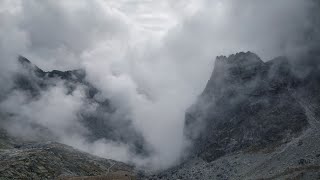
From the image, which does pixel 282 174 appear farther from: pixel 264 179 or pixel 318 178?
pixel 318 178

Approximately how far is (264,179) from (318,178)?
29949 millimetres

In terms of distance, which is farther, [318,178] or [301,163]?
[301,163]

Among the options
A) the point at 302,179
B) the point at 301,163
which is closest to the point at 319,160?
the point at 301,163

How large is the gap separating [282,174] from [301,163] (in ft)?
35.4

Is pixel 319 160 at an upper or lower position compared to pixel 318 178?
upper

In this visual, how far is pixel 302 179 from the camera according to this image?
169375mm

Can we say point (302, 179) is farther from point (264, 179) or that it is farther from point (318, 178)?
point (264, 179)

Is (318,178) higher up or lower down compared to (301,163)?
lower down

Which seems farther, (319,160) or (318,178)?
(319,160)

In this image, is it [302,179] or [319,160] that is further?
[319,160]

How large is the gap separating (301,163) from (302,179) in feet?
74.3

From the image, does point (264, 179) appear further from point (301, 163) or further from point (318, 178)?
point (318, 178)

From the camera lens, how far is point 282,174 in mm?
186625

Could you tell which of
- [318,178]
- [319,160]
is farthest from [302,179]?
[319,160]
